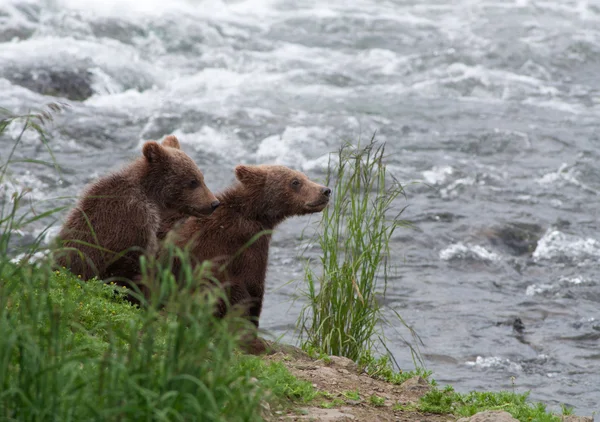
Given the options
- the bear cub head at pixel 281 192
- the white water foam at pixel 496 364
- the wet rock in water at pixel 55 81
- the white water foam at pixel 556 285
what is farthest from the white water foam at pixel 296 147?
the bear cub head at pixel 281 192

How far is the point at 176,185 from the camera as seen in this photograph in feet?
22.5

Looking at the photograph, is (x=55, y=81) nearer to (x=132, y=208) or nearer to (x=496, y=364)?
(x=496, y=364)

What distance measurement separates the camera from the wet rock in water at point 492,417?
5.30 metres

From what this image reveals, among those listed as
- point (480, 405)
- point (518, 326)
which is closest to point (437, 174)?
point (518, 326)

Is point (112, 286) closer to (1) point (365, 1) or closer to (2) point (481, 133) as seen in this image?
(2) point (481, 133)

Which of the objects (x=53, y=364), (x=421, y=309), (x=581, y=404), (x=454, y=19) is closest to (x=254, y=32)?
(x=454, y=19)

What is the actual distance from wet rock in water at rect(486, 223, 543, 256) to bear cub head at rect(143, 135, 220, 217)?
582cm

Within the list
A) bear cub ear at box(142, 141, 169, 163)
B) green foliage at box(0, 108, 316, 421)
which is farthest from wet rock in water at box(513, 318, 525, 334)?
green foliage at box(0, 108, 316, 421)

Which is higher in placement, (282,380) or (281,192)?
(281,192)

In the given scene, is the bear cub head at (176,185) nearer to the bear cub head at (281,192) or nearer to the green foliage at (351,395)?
the bear cub head at (281,192)

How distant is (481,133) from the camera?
15.5 metres

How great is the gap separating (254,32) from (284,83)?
12.6 feet

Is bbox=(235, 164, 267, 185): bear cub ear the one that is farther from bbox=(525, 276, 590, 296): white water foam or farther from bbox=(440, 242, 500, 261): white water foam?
bbox=(440, 242, 500, 261): white water foam

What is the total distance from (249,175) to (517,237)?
569cm
